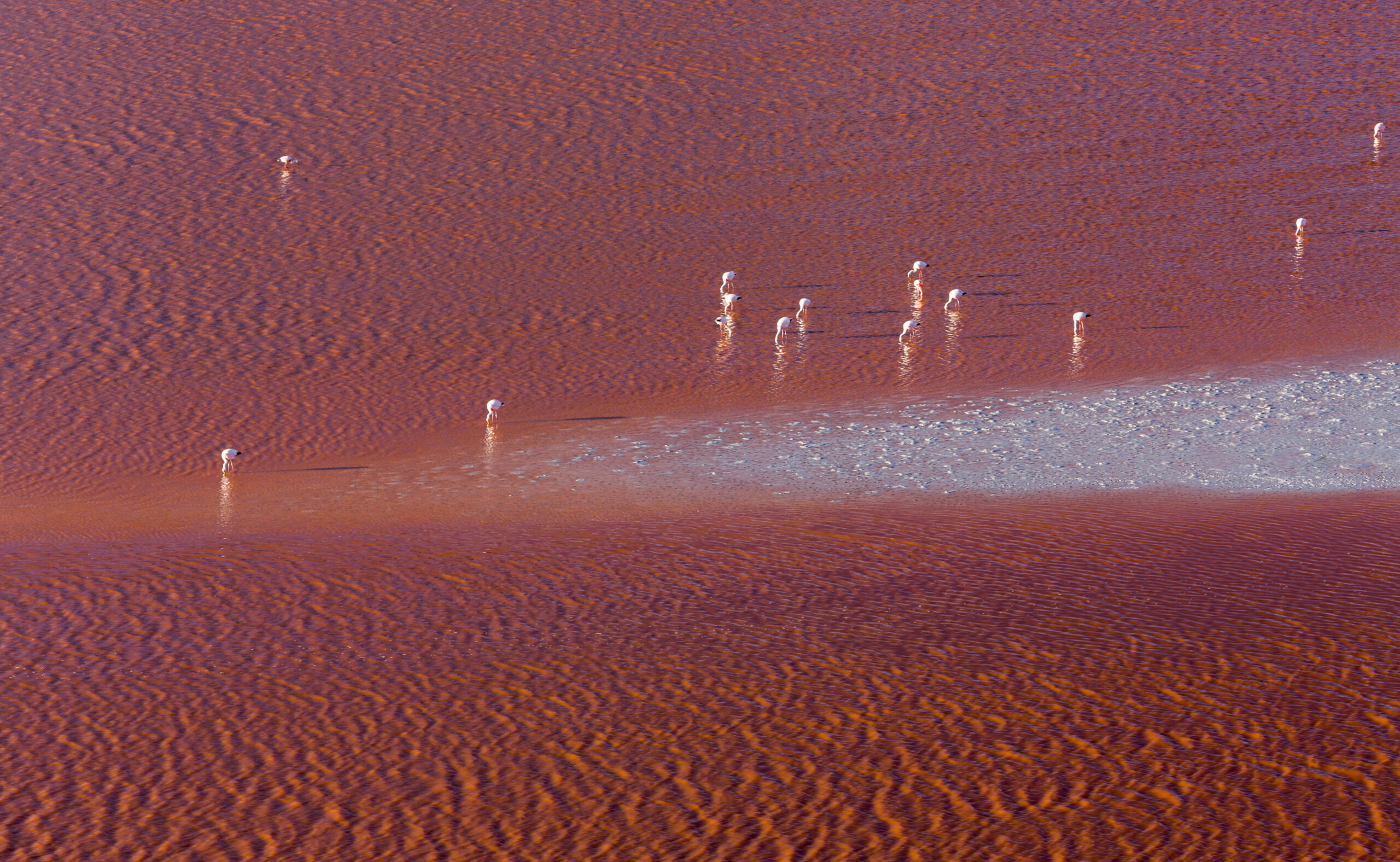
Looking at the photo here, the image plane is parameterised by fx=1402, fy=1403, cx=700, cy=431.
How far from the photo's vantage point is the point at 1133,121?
27594 millimetres

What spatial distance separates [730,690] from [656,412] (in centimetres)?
894

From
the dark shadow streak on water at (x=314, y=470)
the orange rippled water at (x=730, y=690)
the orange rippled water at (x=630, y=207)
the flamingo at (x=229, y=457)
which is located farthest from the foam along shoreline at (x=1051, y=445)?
the flamingo at (x=229, y=457)

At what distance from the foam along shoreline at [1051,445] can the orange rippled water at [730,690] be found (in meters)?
1.16

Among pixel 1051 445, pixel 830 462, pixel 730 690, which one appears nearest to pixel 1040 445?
pixel 1051 445

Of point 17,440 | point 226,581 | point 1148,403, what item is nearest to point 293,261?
point 17,440

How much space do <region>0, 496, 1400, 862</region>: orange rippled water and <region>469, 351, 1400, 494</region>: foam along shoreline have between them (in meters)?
1.16

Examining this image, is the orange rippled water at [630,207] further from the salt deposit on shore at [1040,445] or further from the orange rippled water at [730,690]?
the orange rippled water at [730,690]

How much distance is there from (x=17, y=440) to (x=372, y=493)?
5.57 m

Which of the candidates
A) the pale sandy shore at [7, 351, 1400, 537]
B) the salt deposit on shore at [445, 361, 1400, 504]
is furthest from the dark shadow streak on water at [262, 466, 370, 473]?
the salt deposit on shore at [445, 361, 1400, 504]

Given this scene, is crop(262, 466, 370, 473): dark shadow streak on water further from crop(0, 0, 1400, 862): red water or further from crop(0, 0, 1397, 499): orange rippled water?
crop(0, 0, 1397, 499): orange rippled water

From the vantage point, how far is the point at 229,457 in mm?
16188

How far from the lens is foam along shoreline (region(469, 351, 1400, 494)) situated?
1439 centimetres

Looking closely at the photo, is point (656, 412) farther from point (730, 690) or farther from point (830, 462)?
point (730, 690)

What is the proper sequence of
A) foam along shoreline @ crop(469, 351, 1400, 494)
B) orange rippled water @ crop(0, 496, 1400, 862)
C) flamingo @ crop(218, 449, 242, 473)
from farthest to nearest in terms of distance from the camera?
flamingo @ crop(218, 449, 242, 473) → foam along shoreline @ crop(469, 351, 1400, 494) → orange rippled water @ crop(0, 496, 1400, 862)
